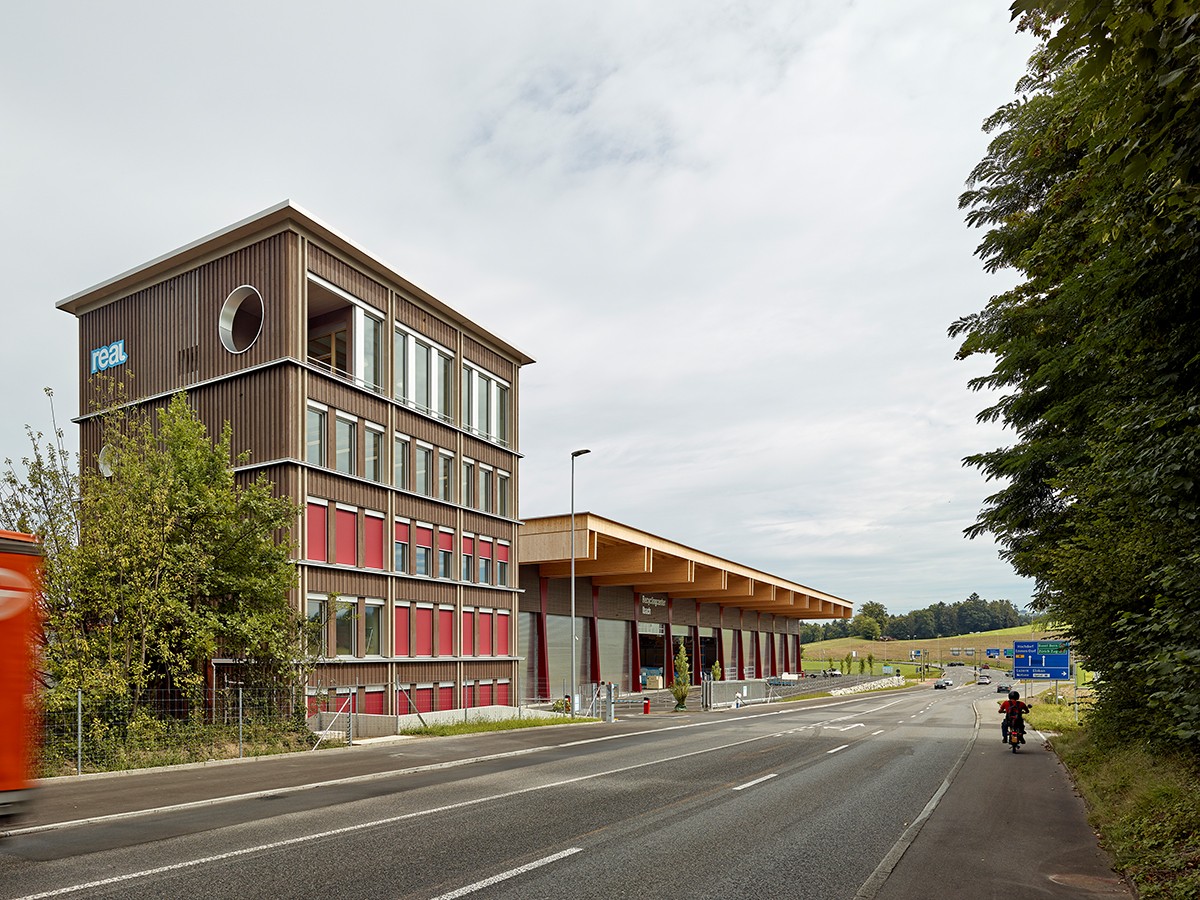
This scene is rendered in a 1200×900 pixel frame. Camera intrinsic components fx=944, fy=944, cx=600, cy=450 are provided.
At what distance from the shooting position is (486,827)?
42.4ft

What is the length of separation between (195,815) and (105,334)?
2918 cm

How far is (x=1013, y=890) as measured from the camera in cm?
963

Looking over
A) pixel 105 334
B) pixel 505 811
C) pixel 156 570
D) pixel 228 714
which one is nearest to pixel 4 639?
pixel 505 811

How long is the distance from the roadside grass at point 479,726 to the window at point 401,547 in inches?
257

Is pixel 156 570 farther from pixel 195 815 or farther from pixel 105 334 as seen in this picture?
pixel 105 334

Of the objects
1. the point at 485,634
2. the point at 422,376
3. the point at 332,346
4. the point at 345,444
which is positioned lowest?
the point at 485,634

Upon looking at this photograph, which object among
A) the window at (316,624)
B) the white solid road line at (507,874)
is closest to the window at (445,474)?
the window at (316,624)

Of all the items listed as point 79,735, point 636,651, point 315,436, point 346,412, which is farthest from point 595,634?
point 79,735

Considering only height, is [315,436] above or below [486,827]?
above

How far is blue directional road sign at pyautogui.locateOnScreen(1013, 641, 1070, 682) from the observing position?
168 feet

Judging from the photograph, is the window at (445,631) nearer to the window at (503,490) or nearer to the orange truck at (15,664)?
the window at (503,490)

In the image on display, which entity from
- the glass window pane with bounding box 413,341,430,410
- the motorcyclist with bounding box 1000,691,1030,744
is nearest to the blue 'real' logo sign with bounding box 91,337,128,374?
the glass window pane with bounding box 413,341,430,410

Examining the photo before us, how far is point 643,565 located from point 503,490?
15.3m

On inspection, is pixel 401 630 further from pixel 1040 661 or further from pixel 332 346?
pixel 1040 661
